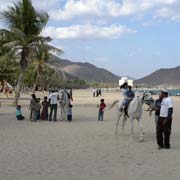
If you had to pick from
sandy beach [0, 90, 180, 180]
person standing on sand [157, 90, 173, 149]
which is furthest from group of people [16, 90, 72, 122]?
person standing on sand [157, 90, 173, 149]

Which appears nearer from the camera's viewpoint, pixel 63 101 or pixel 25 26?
pixel 63 101

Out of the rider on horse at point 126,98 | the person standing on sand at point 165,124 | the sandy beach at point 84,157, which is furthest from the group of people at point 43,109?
the person standing on sand at point 165,124

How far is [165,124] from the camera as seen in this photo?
42.7 ft

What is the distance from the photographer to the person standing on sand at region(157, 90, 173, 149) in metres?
13.0

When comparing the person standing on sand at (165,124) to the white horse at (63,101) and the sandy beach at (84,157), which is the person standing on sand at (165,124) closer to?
the sandy beach at (84,157)

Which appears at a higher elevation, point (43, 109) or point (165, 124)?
point (165, 124)

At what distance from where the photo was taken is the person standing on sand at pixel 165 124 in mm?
13023

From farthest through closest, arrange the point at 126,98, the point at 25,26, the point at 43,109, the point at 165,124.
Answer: the point at 25,26, the point at 43,109, the point at 126,98, the point at 165,124

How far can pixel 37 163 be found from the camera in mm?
10227

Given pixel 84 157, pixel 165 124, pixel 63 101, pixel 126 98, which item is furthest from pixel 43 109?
pixel 84 157

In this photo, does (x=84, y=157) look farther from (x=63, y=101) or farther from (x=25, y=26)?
(x=25, y=26)

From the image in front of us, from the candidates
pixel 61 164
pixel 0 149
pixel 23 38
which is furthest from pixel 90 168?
pixel 23 38

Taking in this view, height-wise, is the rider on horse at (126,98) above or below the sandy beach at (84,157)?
above

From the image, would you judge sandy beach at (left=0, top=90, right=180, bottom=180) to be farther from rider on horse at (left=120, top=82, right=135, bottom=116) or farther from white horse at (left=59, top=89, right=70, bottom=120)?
white horse at (left=59, top=89, right=70, bottom=120)
